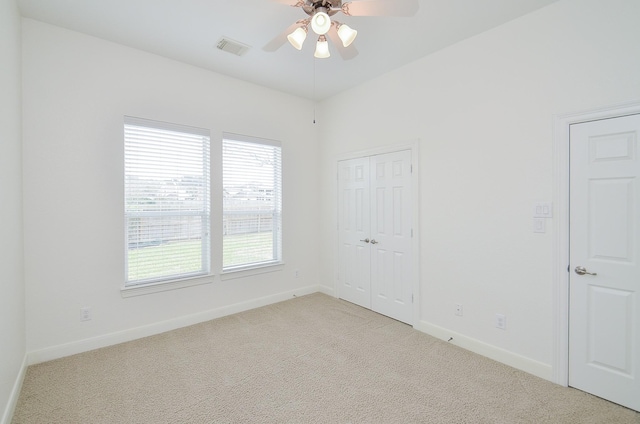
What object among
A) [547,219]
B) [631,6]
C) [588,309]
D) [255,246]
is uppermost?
[631,6]

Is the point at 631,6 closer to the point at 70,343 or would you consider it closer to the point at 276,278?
the point at 276,278

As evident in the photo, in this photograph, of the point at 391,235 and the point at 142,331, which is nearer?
the point at 142,331

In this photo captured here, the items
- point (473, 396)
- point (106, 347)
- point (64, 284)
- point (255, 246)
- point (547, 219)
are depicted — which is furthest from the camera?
point (255, 246)

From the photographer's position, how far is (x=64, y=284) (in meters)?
2.69

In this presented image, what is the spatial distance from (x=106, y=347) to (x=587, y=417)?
4.09 metres

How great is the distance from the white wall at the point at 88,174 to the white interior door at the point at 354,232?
5.81 ft

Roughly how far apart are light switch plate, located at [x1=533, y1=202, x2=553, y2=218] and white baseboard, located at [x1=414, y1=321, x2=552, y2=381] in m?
1.26

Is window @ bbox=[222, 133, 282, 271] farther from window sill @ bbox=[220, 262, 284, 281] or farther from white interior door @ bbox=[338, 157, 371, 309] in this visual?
white interior door @ bbox=[338, 157, 371, 309]

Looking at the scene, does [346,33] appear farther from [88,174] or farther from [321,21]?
[88,174]

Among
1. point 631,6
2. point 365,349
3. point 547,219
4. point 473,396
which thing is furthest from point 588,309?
point 631,6

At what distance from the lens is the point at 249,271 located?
3934 millimetres

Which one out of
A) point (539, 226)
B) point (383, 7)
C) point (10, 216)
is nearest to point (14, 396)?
point (10, 216)

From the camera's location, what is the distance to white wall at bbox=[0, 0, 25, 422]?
186 cm

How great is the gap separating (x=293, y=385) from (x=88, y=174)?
9.13 ft
